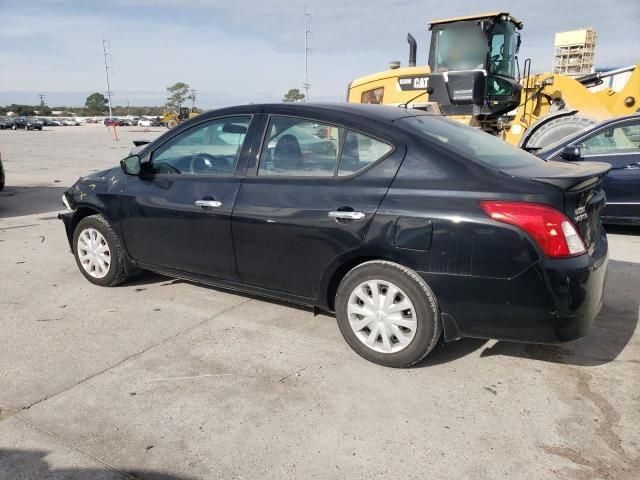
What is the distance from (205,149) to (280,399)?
2.08 metres

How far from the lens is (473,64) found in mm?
9820

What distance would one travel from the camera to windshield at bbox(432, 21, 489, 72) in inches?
380

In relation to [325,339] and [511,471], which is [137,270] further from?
[511,471]

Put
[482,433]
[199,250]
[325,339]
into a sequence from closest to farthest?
[482,433]
[325,339]
[199,250]

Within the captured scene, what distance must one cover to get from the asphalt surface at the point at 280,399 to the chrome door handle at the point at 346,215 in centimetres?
93

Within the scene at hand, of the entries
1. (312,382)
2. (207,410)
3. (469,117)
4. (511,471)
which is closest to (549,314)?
(511,471)

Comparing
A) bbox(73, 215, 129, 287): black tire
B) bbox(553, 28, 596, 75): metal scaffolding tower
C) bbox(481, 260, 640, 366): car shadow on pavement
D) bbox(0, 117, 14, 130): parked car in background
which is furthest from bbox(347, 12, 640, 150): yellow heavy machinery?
bbox(0, 117, 14, 130): parked car in background

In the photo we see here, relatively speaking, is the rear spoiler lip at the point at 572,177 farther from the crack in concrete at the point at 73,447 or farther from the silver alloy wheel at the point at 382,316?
the crack in concrete at the point at 73,447

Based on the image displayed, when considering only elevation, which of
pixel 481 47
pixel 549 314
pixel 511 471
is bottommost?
pixel 511 471

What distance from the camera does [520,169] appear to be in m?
3.25

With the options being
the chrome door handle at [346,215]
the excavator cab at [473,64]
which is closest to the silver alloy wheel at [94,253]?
the chrome door handle at [346,215]

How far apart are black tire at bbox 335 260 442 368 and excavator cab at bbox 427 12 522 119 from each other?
7.40 m

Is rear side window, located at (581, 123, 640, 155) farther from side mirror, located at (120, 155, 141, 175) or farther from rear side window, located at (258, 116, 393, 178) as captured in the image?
side mirror, located at (120, 155, 141, 175)

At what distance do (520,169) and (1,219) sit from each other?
780 cm
